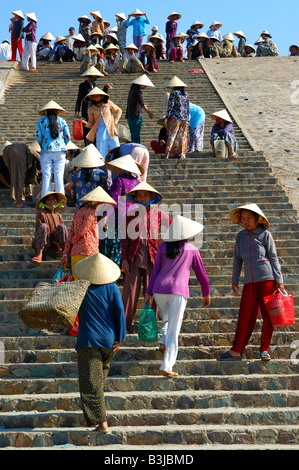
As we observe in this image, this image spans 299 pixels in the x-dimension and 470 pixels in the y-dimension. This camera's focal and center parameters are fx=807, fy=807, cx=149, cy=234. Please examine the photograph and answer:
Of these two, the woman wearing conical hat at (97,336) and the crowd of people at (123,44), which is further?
the crowd of people at (123,44)

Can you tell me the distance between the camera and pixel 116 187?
8867 millimetres

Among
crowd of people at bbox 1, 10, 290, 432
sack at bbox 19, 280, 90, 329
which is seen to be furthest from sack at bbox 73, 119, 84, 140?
sack at bbox 19, 280, 90, 329

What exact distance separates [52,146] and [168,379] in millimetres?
4879

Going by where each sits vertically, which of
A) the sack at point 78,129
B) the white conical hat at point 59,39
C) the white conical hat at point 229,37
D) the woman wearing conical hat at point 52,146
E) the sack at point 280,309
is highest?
the white conical hat at point 229,37

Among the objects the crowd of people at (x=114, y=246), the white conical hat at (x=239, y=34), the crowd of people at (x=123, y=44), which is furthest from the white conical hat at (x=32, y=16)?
the crowd of people at (x=114, y=246)

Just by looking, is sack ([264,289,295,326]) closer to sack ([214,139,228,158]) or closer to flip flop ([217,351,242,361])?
flip flop ([217,351,242,361])

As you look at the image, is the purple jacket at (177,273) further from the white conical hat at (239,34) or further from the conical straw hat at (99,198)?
the white conical hat at (239,34)

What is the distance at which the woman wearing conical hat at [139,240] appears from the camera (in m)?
8.23

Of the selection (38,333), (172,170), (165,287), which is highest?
(172,170)

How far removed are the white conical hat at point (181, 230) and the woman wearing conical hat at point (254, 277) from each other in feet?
1.64

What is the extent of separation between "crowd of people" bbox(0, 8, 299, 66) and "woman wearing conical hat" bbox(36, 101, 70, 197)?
9.16 meters

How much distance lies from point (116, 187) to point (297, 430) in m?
3.55
